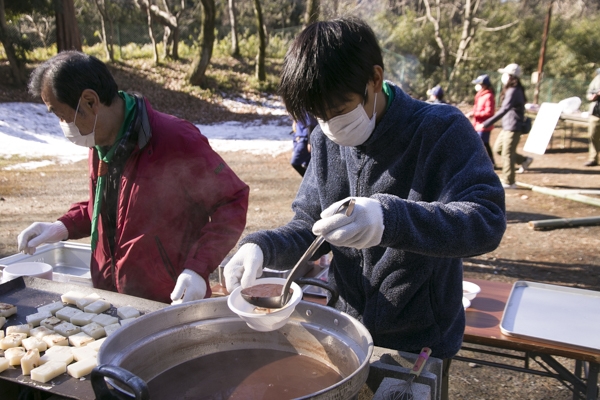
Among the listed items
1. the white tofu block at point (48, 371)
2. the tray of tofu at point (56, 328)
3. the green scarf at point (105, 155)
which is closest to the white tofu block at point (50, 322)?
the tray of tofu at point (56, 328)

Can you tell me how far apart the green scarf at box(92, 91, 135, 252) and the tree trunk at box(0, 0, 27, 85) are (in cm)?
1365

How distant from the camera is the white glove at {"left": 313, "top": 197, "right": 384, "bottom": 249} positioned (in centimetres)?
122

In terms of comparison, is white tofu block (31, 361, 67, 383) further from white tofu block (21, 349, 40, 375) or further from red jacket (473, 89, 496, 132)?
red jacket (473, 89, 496, 132)

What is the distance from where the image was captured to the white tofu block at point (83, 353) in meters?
1.59

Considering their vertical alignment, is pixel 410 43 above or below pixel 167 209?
above

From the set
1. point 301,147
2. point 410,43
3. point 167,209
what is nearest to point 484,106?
point 301,147

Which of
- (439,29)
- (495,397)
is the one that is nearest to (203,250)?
(495,397)

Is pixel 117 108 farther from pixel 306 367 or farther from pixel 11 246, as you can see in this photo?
pixel 11 246

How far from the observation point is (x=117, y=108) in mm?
2258

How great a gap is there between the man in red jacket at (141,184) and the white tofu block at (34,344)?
539 millimetres

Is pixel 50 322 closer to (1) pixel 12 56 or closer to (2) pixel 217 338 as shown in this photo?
(2) pixel 217 338

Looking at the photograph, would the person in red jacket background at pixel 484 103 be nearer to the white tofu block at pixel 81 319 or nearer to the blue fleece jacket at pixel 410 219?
the blue fleece jacket at pixel 410 219

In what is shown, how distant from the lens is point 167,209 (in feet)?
7.32

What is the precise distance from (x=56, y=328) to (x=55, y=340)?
0.08 metres
